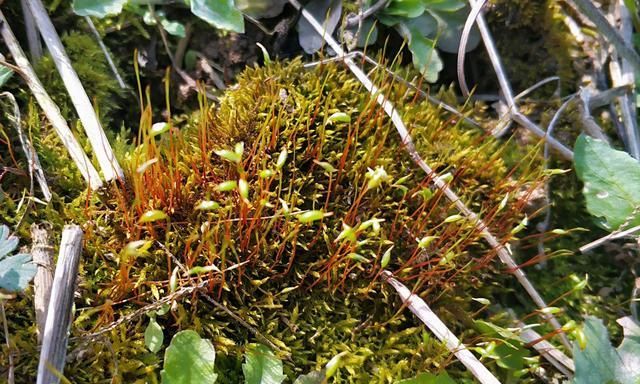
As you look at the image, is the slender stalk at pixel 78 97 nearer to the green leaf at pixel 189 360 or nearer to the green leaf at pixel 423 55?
the green leaf at pixel 189 360

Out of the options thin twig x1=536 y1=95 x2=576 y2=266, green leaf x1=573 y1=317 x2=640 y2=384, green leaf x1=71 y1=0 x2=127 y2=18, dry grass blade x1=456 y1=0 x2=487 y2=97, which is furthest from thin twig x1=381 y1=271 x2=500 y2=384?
green leaf x1=71 y1=0 x2=127 y2=18

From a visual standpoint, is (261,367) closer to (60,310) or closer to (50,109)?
(60,310)

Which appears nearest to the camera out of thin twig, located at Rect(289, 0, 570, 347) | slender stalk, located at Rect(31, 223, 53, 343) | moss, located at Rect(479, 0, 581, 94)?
slender stalk, located at Rect(31, 223, 53, 343)

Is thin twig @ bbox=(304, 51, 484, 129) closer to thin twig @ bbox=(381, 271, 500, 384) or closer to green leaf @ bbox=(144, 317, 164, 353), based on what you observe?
thin twig @ bbox=(381, 271, 500, 384)

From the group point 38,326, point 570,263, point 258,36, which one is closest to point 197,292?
point 38,326

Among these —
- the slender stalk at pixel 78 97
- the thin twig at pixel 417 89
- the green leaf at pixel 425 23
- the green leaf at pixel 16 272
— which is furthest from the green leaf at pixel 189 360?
the green leaf at pixel 425 23

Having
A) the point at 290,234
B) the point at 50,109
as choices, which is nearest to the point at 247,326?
the point at 290,234

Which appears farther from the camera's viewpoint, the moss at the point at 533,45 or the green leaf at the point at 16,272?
the moss at the point at 533,45
